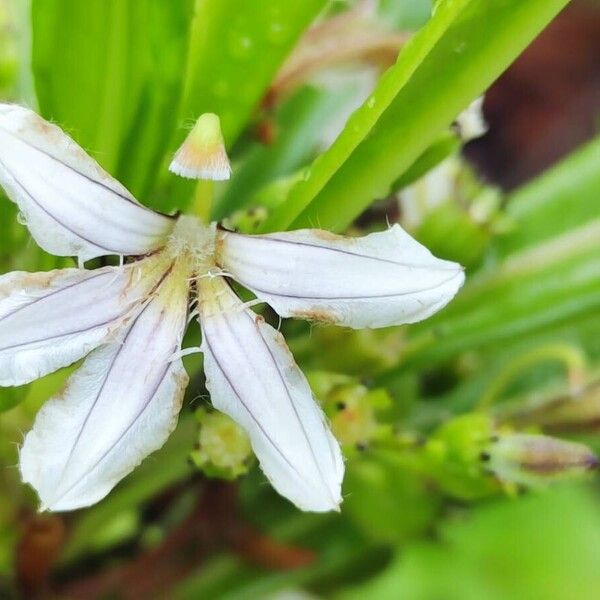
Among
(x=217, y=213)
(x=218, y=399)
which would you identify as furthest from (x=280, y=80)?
(x=218, y=399)

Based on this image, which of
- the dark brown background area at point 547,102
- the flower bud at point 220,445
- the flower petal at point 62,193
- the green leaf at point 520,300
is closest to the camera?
the flower petal at point 62,193

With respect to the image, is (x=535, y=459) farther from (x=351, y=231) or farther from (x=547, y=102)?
(x=547, y=102)

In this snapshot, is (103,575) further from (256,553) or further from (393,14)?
(393,14)

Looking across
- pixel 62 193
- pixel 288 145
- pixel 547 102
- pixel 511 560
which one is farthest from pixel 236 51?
pixel 547 102

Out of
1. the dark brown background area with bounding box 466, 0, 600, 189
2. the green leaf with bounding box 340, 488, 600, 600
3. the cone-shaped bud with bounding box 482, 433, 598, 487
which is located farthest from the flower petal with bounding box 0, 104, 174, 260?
the dark brown background area with bounding box 466, 0, 600, 189

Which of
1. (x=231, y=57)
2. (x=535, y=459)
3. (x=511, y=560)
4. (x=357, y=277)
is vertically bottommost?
(x=511, y=560)

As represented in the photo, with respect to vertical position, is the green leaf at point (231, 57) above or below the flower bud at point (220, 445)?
above

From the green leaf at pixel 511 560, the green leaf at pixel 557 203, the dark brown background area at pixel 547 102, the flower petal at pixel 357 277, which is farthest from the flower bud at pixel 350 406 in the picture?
the dark brown background area at pixel 547 102

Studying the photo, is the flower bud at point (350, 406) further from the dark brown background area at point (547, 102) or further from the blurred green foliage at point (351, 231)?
the dark brown background area at point (547, 102)
